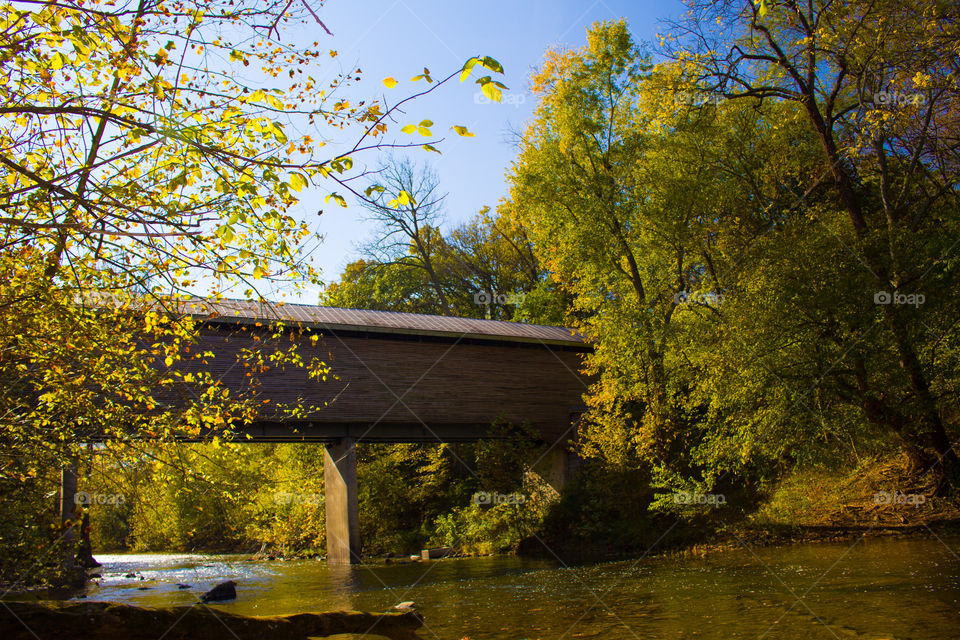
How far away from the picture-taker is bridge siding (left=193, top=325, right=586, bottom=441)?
1522 cm

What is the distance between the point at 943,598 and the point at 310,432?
42.8 feet

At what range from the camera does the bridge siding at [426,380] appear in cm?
1522

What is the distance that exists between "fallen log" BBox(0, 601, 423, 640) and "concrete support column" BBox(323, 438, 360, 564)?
40.4 feet

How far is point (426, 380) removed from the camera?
1723cm

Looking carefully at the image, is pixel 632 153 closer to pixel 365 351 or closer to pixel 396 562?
pixel 365 351

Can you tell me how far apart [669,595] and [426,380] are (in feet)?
32.4

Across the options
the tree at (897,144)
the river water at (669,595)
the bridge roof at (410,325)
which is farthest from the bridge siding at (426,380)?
the tree at (897,144)

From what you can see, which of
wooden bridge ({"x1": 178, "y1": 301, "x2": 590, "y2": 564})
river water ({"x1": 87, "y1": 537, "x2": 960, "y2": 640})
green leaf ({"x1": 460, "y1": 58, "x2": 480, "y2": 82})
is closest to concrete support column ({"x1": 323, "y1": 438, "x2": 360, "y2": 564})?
wooden bridge ({"x1": 178, "y1": 301, "x2": 590, "y2": 564})

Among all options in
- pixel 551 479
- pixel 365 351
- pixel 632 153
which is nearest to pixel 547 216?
pixel 632 153

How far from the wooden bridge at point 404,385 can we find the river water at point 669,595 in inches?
134

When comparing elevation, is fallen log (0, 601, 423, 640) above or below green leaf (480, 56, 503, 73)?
below

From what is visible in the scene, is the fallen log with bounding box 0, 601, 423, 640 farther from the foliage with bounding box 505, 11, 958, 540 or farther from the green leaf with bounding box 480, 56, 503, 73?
the foliage with bounding box 505, 11, 958, 540

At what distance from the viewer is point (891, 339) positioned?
10.4 metres

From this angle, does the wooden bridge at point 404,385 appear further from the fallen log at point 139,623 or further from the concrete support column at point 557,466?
the fallen log at point 139,623
